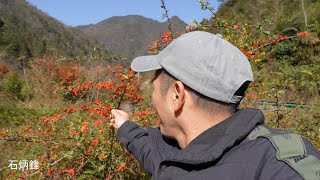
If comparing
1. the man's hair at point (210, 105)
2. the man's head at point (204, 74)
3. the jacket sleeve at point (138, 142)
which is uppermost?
the man's head at point (204, 74)

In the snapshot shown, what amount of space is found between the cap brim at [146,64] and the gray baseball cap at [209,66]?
0.06 metres

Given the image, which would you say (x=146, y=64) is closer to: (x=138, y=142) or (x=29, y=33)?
(x=138, y=142)

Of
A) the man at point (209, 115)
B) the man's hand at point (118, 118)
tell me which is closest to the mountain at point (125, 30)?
the man's hand at point (118, 118)

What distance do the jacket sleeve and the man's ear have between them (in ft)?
2.06

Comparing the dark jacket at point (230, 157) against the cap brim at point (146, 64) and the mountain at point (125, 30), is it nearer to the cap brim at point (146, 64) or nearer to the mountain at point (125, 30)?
the cap brim at point (146, 64)

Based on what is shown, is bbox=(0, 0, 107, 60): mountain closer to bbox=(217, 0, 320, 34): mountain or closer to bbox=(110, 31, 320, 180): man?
bbox=(217, 0, 320, 34): mountain

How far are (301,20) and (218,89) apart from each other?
542 inches

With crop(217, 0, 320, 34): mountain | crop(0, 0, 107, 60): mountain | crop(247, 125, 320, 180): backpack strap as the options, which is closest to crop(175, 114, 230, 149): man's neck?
crop(247, 125, 320, 180): backpack strap

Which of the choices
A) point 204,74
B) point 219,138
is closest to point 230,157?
point 219,138

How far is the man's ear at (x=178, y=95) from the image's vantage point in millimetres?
1185

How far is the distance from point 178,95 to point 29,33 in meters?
45.7

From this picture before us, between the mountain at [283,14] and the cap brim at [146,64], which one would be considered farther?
the mountain at [283,14]

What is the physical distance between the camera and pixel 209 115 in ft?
3.84

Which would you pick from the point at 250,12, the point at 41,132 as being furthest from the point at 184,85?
the point at 250,12
